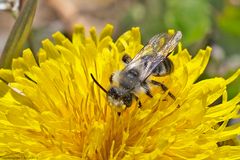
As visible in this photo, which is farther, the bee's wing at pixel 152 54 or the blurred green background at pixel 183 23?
the blurred green background at pixel 183 23

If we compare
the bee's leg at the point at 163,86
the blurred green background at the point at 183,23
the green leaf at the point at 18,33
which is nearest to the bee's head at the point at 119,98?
the bee's leg at the point at 163,86

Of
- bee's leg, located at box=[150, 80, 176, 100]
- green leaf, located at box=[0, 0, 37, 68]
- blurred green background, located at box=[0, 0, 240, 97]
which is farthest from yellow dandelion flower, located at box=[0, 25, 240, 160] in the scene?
blurred green background, located at box=[0, 0, 240, 97]

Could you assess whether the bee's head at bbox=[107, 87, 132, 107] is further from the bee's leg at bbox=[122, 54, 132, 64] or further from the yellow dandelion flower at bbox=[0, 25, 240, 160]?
the bee's leg at bbox=[122, 54, 132, 64]

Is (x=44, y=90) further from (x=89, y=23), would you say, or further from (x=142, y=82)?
(x=89, y=23)

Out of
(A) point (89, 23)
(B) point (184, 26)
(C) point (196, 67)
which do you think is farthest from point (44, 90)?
(A) point (89, 23)

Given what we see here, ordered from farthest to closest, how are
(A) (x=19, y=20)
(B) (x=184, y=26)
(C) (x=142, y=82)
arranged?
(B) (x=184, y=26) → (A) (x=19, y=20) → (C) (x=142, y=82)

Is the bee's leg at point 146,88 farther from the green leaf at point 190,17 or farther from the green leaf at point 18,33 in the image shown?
the green leaf at point 190,17

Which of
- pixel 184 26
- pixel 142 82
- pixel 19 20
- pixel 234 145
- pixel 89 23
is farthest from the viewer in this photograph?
pixel 89 23
